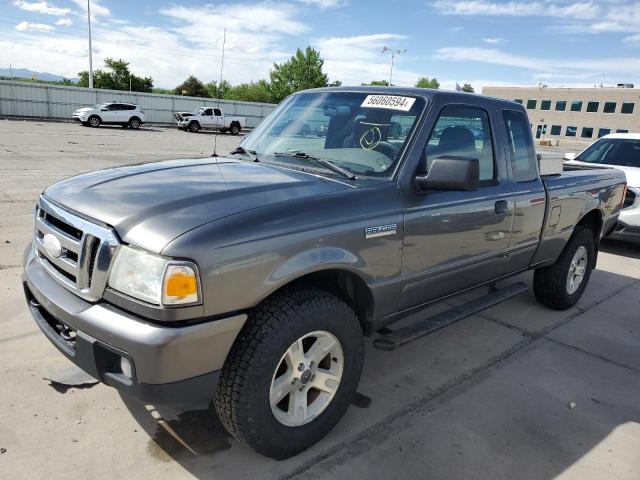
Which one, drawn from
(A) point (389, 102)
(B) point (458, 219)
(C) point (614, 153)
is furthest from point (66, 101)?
(B) point (458, 219)

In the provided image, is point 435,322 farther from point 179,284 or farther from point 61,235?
point 61,235

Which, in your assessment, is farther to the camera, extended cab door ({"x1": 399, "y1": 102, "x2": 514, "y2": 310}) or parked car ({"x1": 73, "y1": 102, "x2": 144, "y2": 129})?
parked car ({"x1": 73, "y1": 102, "x2": 144, "y2": 129})

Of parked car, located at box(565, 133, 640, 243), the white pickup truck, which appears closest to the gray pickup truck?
parked car, located at box(565, 133, 640, 243)

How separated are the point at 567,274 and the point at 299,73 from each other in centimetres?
7190

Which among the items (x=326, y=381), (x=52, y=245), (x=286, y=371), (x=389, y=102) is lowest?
(x=326, y=381)

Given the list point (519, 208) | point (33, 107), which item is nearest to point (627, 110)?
point (33, 107)

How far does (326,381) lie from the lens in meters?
2.75

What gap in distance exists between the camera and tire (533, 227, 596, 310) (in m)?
4.84

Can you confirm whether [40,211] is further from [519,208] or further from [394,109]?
[519,208]

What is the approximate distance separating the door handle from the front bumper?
2174mm

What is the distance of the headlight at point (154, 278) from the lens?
6.77ft

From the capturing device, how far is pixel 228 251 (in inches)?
85.0

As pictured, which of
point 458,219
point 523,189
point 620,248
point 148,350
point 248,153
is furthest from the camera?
point 620,248

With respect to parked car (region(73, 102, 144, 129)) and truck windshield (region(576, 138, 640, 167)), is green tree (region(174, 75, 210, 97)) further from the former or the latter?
truck windshield (region(576, 138, 640, 167))
